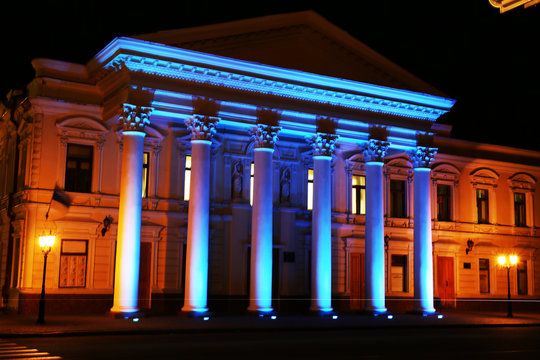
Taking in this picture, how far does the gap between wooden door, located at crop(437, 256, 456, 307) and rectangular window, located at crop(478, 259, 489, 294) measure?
222cm

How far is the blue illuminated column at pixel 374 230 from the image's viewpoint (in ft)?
97.9

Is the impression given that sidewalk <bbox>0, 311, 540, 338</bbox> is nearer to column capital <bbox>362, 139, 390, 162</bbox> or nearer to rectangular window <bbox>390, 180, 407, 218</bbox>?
column capital <bbox>362, 139, 390, 162</bbox>

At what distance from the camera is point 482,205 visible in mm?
39281

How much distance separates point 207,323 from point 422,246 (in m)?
11.8

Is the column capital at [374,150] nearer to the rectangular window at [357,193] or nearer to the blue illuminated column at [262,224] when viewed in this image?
the blue illuminated column at [262,224]

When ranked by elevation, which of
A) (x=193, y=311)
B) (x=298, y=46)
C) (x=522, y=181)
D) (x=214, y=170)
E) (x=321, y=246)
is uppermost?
(x=298, y=46)

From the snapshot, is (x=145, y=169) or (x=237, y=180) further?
(x=237, y=180)

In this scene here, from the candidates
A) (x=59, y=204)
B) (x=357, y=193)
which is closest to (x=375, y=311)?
(x=357, y=193)

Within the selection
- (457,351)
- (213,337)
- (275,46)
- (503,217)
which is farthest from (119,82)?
(503,217)

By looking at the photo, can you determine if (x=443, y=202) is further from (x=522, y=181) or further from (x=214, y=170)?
(x=214, y=170)

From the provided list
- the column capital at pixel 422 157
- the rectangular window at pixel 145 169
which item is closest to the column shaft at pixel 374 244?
the column capital at pixel 422 157

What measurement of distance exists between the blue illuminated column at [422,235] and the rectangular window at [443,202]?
6303 millimetres

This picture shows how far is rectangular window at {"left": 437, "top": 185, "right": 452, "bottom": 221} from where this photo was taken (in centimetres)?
3775

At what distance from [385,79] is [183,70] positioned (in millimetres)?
9410
